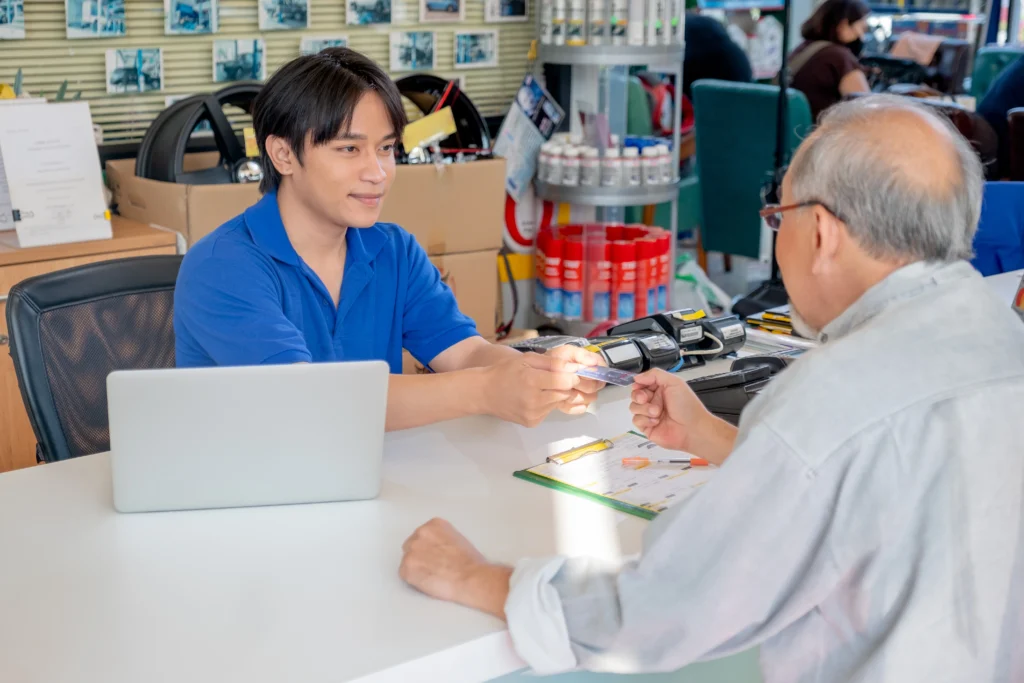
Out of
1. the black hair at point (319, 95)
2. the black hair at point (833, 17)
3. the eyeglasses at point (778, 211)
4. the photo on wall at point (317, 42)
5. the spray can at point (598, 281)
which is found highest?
the black hair at point (833, 17)

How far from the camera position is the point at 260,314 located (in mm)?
1930

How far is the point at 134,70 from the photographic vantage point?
3.69m

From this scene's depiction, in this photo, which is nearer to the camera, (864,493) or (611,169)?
(864,493)

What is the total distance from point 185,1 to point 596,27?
1.39 meters

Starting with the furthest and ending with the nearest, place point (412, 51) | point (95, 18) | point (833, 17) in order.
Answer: point (833, 17)
point (412, 51)
point (95, 18)

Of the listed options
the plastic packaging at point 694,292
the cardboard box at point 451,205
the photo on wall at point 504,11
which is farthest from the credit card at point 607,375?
the plastic packaging at point 694,292

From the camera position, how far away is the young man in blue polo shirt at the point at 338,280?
1.91 metres

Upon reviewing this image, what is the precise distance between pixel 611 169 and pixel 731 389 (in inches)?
92.6

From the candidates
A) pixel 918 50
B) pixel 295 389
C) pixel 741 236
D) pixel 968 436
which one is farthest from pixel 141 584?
pixel 918 50

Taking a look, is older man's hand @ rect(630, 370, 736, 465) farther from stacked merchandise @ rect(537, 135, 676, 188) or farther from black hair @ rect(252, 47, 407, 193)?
stacked merchandise @ rect(537, 135, 676, 188)

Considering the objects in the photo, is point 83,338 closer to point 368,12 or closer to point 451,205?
point 451,205

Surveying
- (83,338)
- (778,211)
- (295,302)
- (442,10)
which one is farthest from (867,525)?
(442,10)

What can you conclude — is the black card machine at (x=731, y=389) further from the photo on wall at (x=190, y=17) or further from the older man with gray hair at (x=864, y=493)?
the photo on wall at (x=190, y=17)

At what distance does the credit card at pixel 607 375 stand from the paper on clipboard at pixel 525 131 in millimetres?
2560
